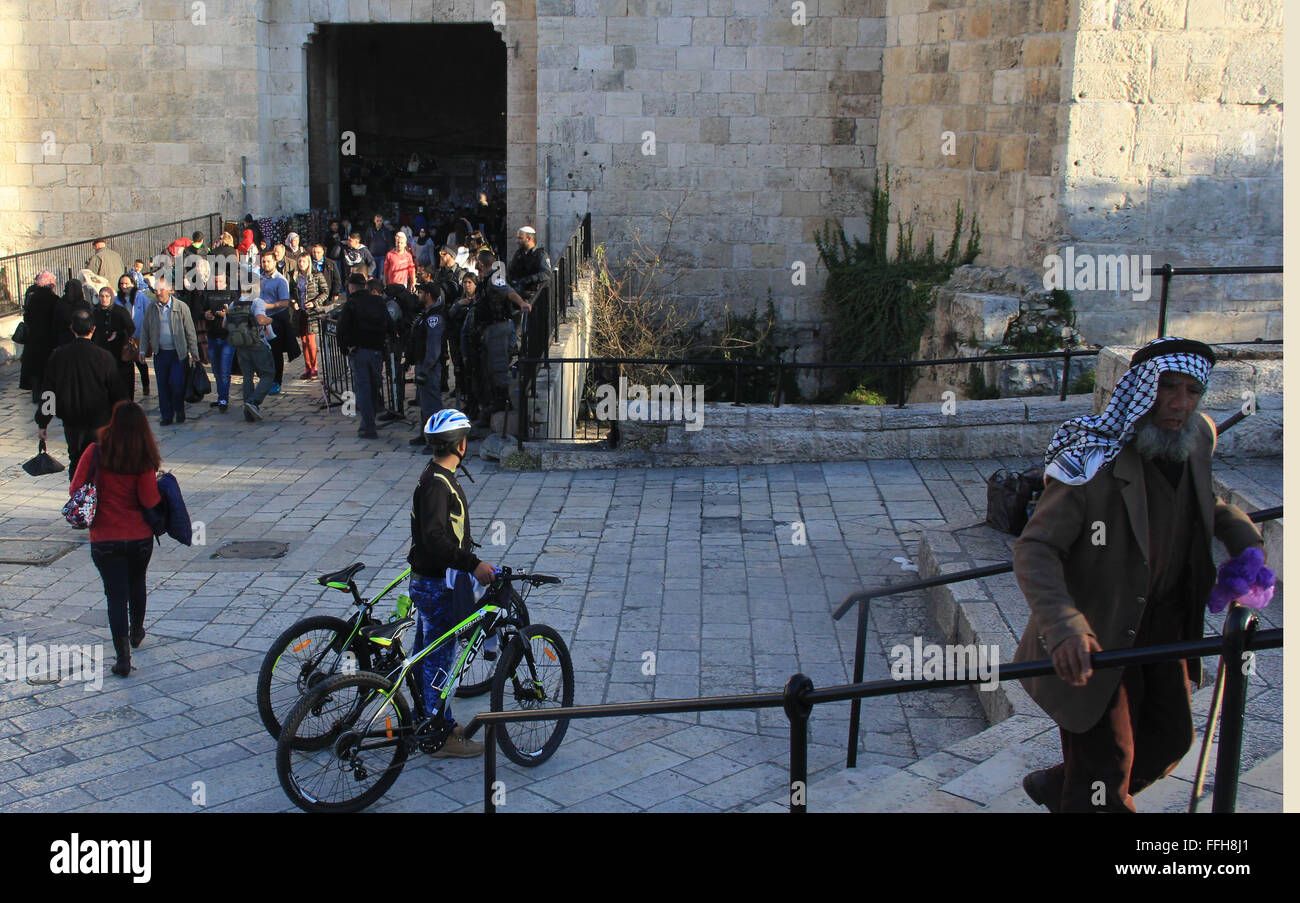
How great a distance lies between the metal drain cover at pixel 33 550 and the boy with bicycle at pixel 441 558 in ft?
14.4

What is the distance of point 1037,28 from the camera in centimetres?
1222

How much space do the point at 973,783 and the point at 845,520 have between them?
4840mm

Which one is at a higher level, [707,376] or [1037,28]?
[1037,28]

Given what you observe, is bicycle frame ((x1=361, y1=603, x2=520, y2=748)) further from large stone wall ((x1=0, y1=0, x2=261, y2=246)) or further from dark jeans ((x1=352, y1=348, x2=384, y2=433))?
large stone wall ((x1=0, y1=0, x2=261, y2=246))

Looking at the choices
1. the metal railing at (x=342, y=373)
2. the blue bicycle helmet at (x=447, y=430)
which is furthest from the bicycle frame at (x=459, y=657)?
the metal railing at (x=342, y=373)

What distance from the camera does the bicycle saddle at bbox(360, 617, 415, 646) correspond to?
577 cm

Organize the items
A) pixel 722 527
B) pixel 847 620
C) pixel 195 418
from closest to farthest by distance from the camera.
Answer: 1. pixel 847 620
2. pixel 722 527
3. pixel 195 418

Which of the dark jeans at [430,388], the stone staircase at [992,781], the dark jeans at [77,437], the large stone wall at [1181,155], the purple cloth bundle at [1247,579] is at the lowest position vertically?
the stone staircase at [992,781]

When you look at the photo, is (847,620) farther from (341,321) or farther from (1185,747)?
(341,321)

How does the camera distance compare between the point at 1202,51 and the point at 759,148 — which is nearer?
the point at 1202,51

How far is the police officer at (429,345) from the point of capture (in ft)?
37.9

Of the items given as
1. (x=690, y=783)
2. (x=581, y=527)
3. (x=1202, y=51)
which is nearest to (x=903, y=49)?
(x=1202, y=51)

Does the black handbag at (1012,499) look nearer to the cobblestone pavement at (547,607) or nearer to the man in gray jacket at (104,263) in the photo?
the cobblestone pavement at (547,607)

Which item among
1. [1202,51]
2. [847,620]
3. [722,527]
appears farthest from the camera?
[1202,51]
